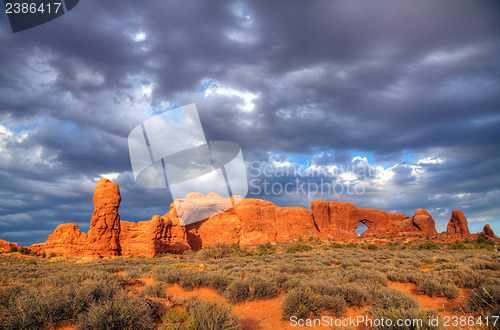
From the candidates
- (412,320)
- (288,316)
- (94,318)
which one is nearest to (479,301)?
(412,320)

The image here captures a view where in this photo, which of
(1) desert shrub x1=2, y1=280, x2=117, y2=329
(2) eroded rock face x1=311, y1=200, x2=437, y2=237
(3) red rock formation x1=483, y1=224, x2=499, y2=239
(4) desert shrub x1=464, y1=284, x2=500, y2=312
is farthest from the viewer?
(2) eroded rock face x1=311, y1=200, x2=437, y2=237

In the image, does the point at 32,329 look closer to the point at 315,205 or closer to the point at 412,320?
the point at 412,320

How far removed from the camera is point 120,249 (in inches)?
1421

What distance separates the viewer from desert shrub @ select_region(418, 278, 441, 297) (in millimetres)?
8148

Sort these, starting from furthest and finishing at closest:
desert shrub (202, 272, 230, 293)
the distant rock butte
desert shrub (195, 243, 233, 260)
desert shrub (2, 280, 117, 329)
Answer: the distant rock butte < desert shrub (195, 243, 233, 260) < desert shrub (202, 272, 230, 293) < desert shrub (2, 280, 117, 329)

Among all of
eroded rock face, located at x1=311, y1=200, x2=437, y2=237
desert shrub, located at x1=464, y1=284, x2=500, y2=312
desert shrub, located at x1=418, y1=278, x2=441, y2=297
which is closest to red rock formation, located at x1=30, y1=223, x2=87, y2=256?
desert shrub, located at x1=418, y1=278, x2=441, y2=297

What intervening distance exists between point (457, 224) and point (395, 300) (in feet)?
202

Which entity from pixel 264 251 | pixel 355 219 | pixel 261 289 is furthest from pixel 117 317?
pixel 355 219

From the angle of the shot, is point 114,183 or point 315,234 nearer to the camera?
point 114,183

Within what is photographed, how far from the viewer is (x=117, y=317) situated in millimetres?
4574

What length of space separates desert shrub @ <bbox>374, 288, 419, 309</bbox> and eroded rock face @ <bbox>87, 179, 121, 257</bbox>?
35.9 metres

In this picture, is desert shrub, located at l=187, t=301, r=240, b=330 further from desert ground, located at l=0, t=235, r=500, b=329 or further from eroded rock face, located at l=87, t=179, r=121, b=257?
eroded rock face, located at l=87, t=179, r=121, b=257

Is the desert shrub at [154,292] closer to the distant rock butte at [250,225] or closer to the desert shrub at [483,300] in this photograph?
the desert shrub at [483,300]

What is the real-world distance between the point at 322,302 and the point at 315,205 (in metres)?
56.6
